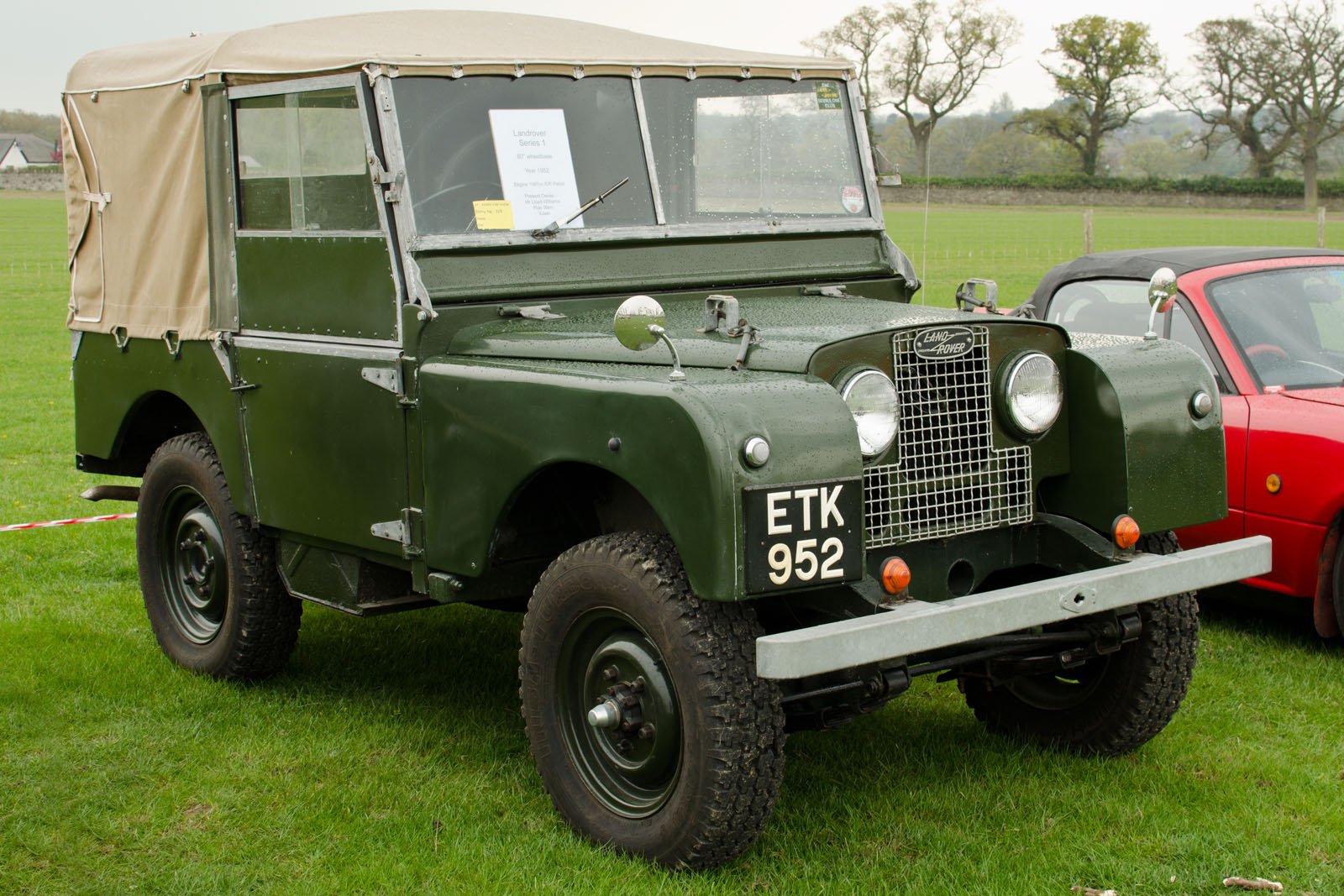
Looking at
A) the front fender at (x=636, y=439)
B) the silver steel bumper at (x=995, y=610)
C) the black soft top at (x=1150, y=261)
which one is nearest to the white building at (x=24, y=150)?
the black soft top at (x=1150, y=261)

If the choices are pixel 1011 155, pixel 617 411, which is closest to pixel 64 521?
pixel 617 411

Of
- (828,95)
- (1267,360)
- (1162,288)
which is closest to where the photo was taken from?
(1162,288)

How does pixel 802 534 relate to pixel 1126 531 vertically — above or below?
above

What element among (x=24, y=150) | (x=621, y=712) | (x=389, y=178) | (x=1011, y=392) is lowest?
(x=621, y=712)

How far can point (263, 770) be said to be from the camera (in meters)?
4.88

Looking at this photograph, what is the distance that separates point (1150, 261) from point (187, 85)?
432 centimetres

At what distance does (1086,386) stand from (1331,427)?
6.61 feet

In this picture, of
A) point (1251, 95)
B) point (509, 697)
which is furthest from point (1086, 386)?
point (1251, 95)

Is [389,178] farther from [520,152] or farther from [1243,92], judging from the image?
[1243,92]

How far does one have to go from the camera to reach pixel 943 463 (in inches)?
166

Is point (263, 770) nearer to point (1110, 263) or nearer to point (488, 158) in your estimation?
point (488, 158)

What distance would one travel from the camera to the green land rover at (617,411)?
3.76 metres

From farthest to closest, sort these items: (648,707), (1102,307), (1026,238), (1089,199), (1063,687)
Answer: (1089,199), (1026,238), (1102,307), (1063,687), (648,707)

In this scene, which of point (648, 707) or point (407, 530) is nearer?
point (648, 707)
